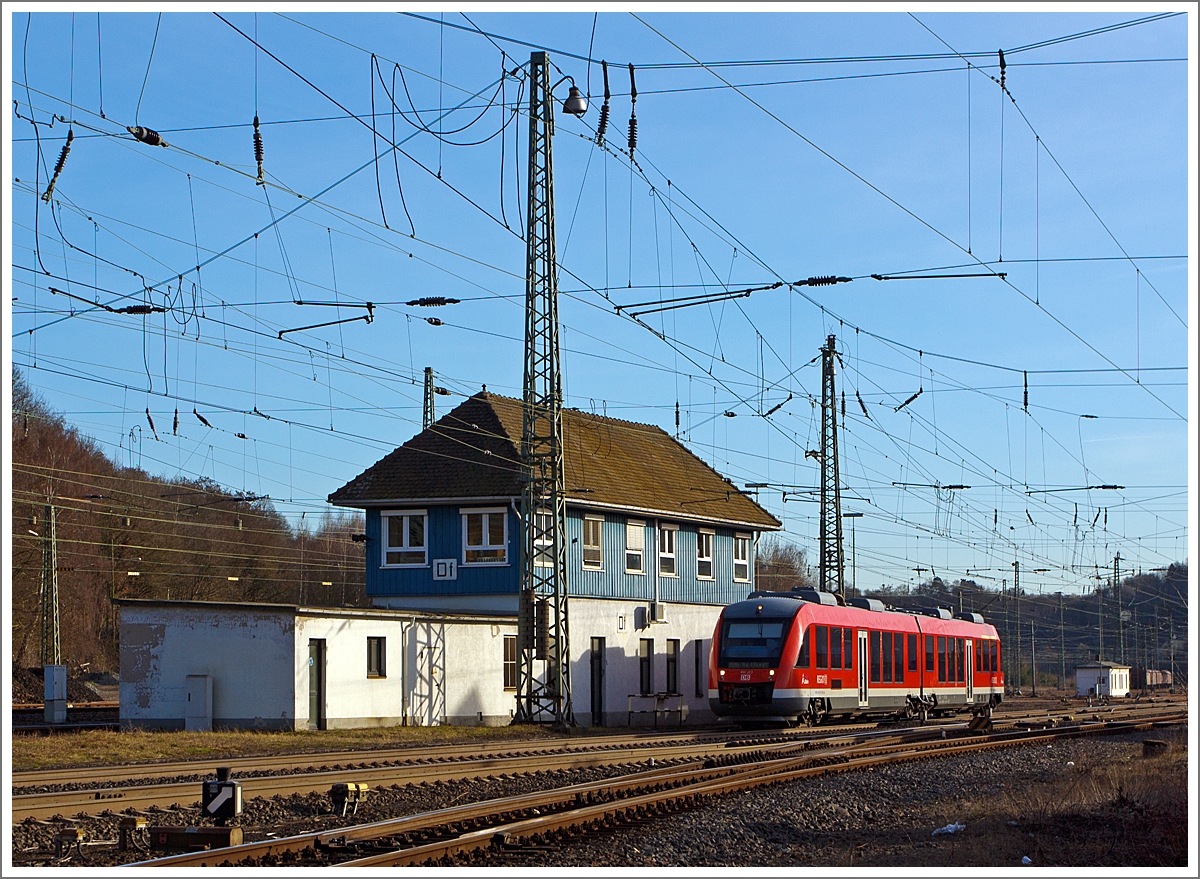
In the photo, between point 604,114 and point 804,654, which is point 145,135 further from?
point 804,654

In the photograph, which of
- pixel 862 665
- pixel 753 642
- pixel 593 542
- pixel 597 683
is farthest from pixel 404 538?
pixel 862 665

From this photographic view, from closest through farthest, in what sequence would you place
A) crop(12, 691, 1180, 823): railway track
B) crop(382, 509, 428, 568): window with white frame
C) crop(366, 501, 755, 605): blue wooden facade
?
crop(12, 691, 1180, 823): railway track < crop(366, 501, 755, 605): blue wooden facade < crop(382, 509, 428, 568): window with white frame

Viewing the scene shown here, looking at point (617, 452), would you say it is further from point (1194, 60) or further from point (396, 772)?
point (1194, 60)

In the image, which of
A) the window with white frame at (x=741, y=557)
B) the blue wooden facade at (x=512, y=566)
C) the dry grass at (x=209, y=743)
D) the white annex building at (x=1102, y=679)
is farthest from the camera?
the white annex building at (x=1102, y=679)

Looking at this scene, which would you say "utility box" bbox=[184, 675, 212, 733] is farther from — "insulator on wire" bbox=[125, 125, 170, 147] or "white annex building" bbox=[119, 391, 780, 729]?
"insulator on wire" bbox=[125, 125, 170, 147]

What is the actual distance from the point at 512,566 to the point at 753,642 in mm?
6596

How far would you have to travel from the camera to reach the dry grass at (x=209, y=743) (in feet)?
70.1

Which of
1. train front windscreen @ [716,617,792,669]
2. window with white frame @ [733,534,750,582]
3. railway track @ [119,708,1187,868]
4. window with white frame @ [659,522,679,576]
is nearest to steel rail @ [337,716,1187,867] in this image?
railway track @ [119,708,1187,868]

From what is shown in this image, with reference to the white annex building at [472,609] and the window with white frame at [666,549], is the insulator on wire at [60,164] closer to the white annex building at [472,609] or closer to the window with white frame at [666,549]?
the white annex building at [472,609]

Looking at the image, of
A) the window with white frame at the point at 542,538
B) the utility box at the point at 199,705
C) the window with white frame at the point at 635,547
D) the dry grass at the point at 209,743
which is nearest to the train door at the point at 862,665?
the window with white frame at the point at 635,547

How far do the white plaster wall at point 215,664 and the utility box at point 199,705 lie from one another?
20cm

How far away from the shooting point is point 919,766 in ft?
70.7

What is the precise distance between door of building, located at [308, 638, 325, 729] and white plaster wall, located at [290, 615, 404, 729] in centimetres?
10

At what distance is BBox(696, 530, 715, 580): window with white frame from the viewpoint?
40438mm
